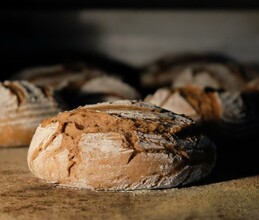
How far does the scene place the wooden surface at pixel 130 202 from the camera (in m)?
1.31

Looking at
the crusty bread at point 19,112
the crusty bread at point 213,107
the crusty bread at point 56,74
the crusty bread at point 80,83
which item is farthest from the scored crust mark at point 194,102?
the crusty bread at point 56,74

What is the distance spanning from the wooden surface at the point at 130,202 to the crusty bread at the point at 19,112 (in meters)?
0.58

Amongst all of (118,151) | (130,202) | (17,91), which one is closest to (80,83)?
(17,91)

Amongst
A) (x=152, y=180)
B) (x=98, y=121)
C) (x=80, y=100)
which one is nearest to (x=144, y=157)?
(x=152, y=180)

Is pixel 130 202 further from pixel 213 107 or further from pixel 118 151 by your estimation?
pixel 213 107

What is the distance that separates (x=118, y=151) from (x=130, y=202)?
0.58ft

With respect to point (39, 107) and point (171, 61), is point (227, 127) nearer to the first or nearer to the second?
point (39, 107)

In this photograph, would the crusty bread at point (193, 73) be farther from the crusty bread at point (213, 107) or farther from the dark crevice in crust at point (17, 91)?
the dark crevice in crust at point (17, 91)

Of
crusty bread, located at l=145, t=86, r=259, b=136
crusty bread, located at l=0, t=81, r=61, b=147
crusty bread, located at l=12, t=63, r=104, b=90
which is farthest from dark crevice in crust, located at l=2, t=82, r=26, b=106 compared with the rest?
crusty bread, located at l=12, t=63, r=104, b=90

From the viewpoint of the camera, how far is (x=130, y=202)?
142 cm

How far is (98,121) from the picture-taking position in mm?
1606

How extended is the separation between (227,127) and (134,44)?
1772 millimetres

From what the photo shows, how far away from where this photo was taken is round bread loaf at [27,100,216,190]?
5.04ft

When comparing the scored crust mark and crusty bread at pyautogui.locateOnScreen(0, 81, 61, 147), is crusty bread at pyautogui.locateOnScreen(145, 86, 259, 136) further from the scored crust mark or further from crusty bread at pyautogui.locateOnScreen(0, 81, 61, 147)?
crusty bread at pyautogui.locateOnScreen(0, 81, 61, 147)
